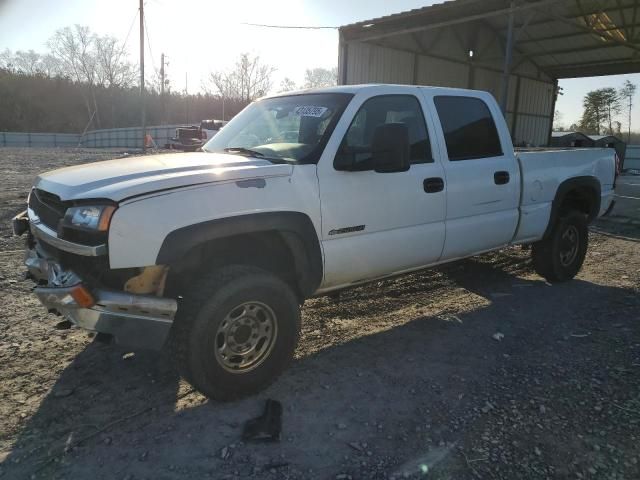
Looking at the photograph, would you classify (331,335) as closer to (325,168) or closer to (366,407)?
(366,407)

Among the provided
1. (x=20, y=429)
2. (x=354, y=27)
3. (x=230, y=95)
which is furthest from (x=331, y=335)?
(x=230, y=95)

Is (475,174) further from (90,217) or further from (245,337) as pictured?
(90,217)

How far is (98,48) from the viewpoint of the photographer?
217 ft

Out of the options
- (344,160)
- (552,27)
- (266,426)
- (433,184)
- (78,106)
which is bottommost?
(266,426)

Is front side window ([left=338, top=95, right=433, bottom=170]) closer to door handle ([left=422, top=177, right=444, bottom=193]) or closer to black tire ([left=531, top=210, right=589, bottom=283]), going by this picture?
door handle ([left=422, top=177, right=444, bottom=193])

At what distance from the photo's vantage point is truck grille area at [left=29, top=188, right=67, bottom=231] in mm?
3032

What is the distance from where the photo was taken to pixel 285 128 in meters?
3.86

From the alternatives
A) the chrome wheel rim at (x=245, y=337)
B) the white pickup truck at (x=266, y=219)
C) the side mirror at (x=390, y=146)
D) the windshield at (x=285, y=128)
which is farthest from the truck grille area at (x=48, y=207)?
the side mirror at (x=390, y=146)

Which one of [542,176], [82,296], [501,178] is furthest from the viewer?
[542,176]

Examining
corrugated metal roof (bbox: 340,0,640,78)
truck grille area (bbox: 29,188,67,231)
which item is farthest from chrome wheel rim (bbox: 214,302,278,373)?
corrugated metal roof (bbox: 340,0,640,78)

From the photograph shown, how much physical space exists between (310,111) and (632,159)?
81.7 ft

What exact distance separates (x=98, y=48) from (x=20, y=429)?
74.0 m

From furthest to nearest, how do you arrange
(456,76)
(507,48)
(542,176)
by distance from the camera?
(456,76) → (507,48) → (542,176)

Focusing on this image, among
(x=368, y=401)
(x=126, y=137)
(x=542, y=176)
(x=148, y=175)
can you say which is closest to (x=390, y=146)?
(x=148, y=175)
